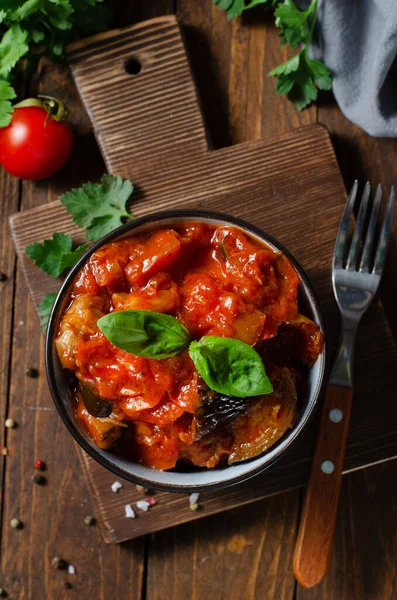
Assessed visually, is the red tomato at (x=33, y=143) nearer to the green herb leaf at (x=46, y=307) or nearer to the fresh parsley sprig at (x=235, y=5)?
the green herb leaf at (x=46, y=307)

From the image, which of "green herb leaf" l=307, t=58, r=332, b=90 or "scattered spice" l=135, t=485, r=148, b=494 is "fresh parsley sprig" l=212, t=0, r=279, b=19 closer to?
"green herb leaf" l=307, t=58, r=332, b=90

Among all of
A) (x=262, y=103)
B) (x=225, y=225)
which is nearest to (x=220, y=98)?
(x=262, y=103)

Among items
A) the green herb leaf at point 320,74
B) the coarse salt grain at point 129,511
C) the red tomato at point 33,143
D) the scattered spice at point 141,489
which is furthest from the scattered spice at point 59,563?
the green herb leaf at point 320,74

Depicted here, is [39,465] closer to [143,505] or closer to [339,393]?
[143,505]

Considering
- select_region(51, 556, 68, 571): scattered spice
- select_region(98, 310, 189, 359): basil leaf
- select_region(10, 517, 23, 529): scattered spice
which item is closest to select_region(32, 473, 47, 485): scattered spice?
select_region(10, 517, 23, 529): scattered spice

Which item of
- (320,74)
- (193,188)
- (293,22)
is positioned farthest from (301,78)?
(193,188)
